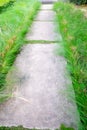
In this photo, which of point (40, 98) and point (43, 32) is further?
point (43, 32)

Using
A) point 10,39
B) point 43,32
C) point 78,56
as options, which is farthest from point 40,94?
point 43,32

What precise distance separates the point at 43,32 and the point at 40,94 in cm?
304

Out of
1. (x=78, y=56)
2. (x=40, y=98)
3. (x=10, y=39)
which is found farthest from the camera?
(x=10, y=39)

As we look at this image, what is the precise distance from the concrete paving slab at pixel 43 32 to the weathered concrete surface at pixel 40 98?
122cm

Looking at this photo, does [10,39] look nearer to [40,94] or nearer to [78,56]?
[78,56]

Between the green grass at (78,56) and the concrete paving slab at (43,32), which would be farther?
the concrete paving slab at (43,32)

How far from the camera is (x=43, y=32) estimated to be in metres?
5.65

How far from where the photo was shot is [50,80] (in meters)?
3.17

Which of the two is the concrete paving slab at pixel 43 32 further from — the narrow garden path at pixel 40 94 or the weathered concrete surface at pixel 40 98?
the weathered concrete surface at pixel 40 98

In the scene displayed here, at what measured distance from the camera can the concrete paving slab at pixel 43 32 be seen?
5098 millimetres

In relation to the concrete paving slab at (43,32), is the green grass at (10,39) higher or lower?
higher

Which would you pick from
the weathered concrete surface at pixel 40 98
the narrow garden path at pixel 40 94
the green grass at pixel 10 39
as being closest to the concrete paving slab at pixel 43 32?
the green grass at pixel 10 39

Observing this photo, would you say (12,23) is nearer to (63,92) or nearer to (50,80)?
(50,80)

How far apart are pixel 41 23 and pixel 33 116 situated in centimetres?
465
